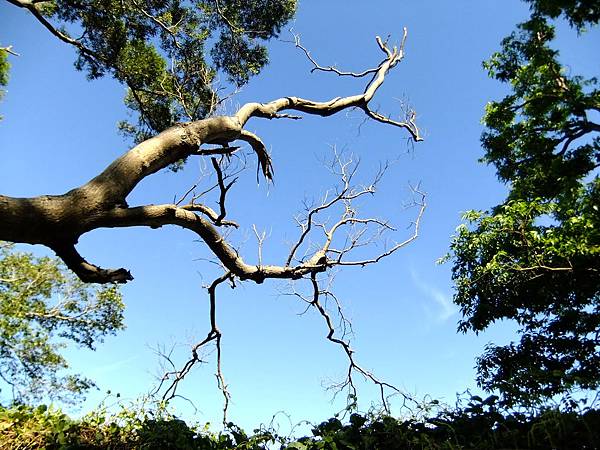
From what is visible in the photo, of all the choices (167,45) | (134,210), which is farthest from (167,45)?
(134,210)

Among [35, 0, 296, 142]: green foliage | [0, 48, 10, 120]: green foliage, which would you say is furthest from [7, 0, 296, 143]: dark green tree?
[0, 48, 10, 120]: green foliage

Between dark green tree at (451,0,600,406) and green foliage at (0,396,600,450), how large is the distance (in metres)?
4.17

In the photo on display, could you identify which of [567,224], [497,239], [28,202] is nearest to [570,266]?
[567,224]

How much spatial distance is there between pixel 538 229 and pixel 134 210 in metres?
6.34

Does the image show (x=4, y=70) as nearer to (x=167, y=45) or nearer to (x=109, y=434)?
(x=167, y=45)

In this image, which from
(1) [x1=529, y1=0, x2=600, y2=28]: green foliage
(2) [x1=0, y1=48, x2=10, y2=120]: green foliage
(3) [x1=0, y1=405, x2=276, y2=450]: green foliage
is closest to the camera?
(3) [x1=0, y1=405, x2=276, y2=450]: green foliage

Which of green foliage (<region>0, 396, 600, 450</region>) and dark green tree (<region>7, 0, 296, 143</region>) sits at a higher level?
dark green tree (<region>7, 0, 296, 143</region>)

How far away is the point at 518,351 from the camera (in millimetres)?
6766

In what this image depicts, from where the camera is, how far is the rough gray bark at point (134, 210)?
2.11 meters

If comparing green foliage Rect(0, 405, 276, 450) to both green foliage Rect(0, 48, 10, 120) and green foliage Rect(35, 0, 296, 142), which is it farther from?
green foliage Rect(0, 48, 10, 120)

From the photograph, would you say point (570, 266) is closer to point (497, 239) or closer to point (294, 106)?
point (497, 239)

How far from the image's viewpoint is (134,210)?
255 cm

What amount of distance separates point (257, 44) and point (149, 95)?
68.7 inches

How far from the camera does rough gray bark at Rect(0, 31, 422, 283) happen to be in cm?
211
